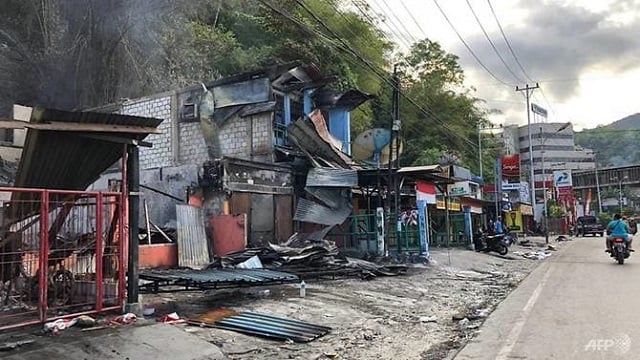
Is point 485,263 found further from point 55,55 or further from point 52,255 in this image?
point 55,55

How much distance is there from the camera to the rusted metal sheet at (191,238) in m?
15.4

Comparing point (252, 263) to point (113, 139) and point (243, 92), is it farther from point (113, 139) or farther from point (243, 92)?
point (243, 92)

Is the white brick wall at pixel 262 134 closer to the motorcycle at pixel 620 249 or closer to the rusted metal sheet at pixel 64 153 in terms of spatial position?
the rusted metal sheet at pixel 64 153

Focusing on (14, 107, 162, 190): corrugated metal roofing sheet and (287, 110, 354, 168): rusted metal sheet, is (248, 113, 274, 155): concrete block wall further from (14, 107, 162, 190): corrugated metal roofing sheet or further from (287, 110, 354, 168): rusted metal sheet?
(14, 107, 162, 190): corrugated metal roofing sheet

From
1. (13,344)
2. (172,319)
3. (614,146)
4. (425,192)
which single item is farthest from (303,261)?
(614,146)

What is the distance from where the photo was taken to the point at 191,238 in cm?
1587

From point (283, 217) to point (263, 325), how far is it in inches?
448

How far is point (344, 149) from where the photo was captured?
992 inches

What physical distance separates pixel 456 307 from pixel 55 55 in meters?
19.2

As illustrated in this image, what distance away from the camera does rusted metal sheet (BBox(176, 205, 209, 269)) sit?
1537 centimetres

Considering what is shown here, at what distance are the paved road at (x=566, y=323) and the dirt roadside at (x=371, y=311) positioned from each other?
1.40 feet

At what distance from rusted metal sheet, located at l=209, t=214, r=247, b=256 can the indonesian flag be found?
721 centimetres

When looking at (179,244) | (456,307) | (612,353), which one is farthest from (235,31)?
(612,353)

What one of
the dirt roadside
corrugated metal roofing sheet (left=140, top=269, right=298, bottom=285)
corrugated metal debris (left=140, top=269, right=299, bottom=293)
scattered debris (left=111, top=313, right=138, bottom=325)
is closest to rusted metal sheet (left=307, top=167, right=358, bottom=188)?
the dirt roadside
